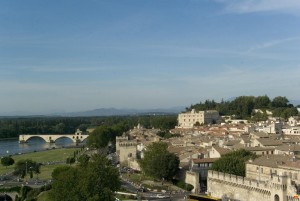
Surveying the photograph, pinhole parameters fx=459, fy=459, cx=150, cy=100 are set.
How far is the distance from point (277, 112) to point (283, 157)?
7652 centimetres

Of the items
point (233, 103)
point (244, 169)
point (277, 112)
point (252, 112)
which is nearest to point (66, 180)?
point (244, 169)

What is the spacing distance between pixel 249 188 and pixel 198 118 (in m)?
93.1

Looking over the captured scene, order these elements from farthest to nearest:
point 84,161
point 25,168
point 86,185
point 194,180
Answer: point 25,168 → point 84,161 → point 194,180 → point 86,185

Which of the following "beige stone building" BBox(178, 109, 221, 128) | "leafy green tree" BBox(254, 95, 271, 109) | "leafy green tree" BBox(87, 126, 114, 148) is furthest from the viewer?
"leafy green tree" BBox(254, 95, 271, 109)

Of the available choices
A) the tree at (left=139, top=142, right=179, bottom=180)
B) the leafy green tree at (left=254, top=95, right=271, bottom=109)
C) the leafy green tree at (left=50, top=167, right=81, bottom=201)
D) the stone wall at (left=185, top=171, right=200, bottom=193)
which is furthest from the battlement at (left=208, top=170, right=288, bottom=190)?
the leafy green tree at (left=254, top=95, right=271, bottom=109)

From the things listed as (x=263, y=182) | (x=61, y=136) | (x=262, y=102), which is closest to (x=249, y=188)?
(x=263, y=182)

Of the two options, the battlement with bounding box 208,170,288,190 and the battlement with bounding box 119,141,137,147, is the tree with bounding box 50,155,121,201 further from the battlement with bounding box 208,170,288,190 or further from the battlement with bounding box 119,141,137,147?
the battlement with bounding box 119,141,137,147

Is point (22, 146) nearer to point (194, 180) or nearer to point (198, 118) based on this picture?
point (198, 118)

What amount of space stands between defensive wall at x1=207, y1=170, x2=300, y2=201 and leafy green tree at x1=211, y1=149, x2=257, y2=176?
6.19ft

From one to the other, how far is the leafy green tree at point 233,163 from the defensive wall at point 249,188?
189 centimetres

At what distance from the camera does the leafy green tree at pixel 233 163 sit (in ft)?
148

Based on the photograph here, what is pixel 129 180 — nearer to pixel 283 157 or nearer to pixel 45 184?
pixel 45 184

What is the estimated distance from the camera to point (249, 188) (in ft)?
125

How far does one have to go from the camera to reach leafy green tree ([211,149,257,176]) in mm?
45125
